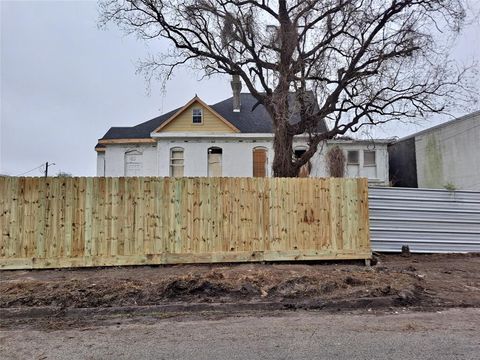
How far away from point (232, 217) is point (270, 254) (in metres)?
1.19

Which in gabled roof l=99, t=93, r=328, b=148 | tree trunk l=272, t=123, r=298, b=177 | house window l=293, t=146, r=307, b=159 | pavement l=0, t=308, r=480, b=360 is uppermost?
gabled roof l=99, t=93, r=328, b=148

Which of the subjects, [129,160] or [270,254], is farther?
[129,160]

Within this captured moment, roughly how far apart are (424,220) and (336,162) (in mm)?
11466

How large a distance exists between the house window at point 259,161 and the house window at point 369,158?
5.95 m

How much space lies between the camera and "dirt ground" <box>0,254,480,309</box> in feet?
21.0

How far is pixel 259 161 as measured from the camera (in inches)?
883

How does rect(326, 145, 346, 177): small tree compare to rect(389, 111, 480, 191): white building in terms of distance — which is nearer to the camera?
rect(389, 111, 480, 191): white building

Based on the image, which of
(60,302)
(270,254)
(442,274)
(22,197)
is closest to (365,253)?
(442,274)

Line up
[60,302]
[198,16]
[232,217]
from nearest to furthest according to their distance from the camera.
→ [60,302]
[232,217]
[198,16]

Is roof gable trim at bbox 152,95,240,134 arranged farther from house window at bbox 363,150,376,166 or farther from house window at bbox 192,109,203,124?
house window at bbox 363,150,376,166

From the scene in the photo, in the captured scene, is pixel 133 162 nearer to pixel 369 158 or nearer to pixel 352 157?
pixel 352 157

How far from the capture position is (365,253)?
353 inches

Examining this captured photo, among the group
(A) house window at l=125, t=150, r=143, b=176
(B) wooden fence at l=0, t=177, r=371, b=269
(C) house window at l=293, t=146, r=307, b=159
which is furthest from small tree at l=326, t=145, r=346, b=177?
(B) wooden fence at l=0, t=177, r=371, b=269

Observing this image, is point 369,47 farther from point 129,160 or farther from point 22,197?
point 129,160
